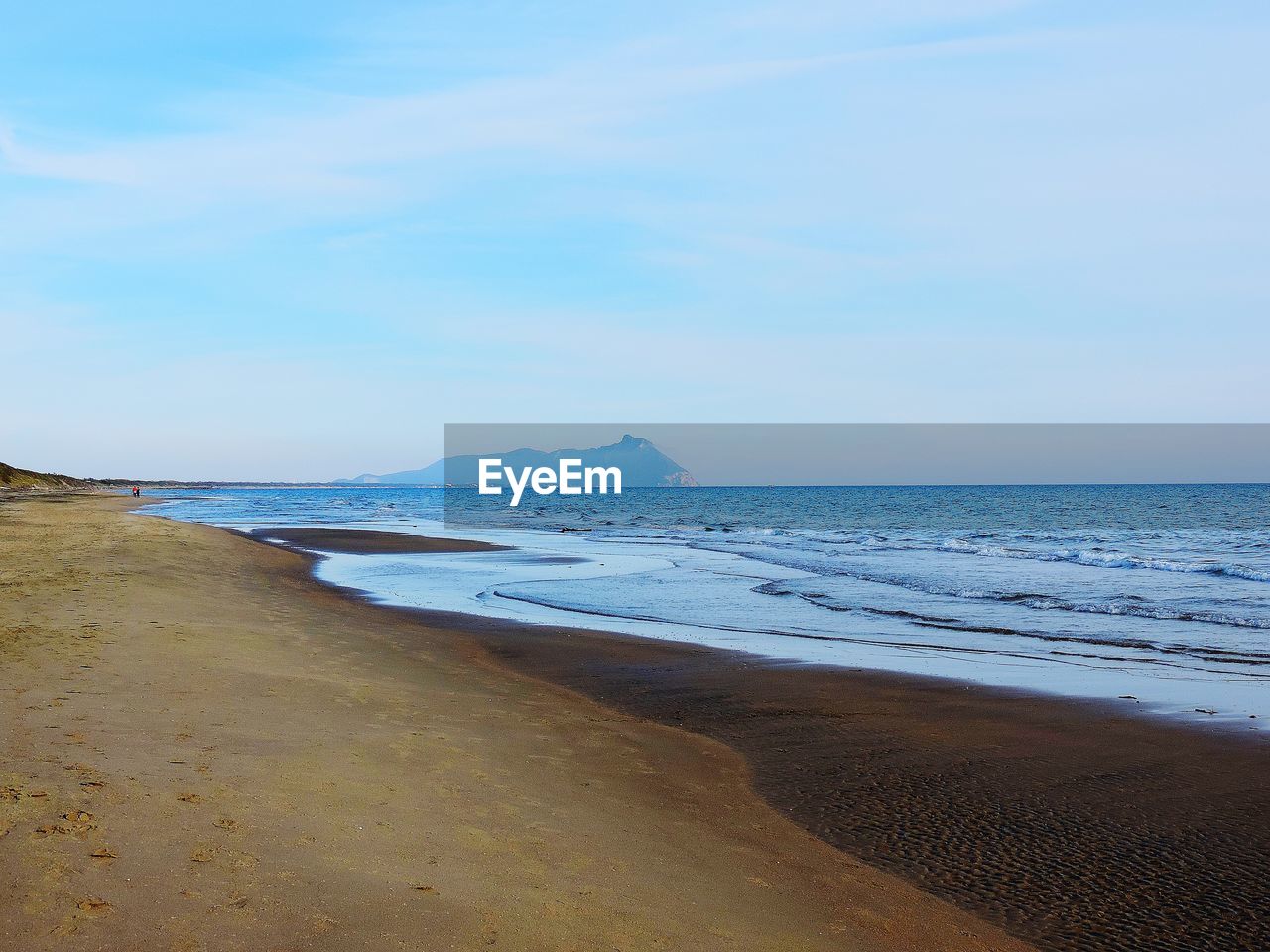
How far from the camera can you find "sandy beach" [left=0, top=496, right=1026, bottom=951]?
4.49 meters

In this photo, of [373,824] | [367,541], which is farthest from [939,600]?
[367,541]

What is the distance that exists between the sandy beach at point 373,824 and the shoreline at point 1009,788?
44 centimetres

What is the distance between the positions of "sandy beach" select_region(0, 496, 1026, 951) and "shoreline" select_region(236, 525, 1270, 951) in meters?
0.44

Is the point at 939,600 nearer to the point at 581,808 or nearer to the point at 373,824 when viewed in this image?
the point at 581,808

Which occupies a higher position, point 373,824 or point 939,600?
point 373,824

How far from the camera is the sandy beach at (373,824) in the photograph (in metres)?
4.49

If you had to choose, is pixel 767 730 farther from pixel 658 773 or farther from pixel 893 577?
pixel 893 577

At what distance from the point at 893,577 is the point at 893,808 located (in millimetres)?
20509

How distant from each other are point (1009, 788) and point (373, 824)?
528 centimetres

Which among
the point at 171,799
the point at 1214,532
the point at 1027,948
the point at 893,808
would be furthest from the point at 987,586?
the point at 1214,532

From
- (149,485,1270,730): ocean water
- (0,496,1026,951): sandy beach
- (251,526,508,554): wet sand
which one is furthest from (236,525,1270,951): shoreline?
(251,526,508,554): wet sand

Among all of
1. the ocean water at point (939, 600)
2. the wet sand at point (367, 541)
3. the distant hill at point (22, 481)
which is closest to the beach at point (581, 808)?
the ocean water at point (939, 600)

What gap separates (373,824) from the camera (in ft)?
19.2

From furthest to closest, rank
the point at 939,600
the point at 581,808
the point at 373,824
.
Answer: the point at 939,600
the point at 581,808
the point at 373,824
